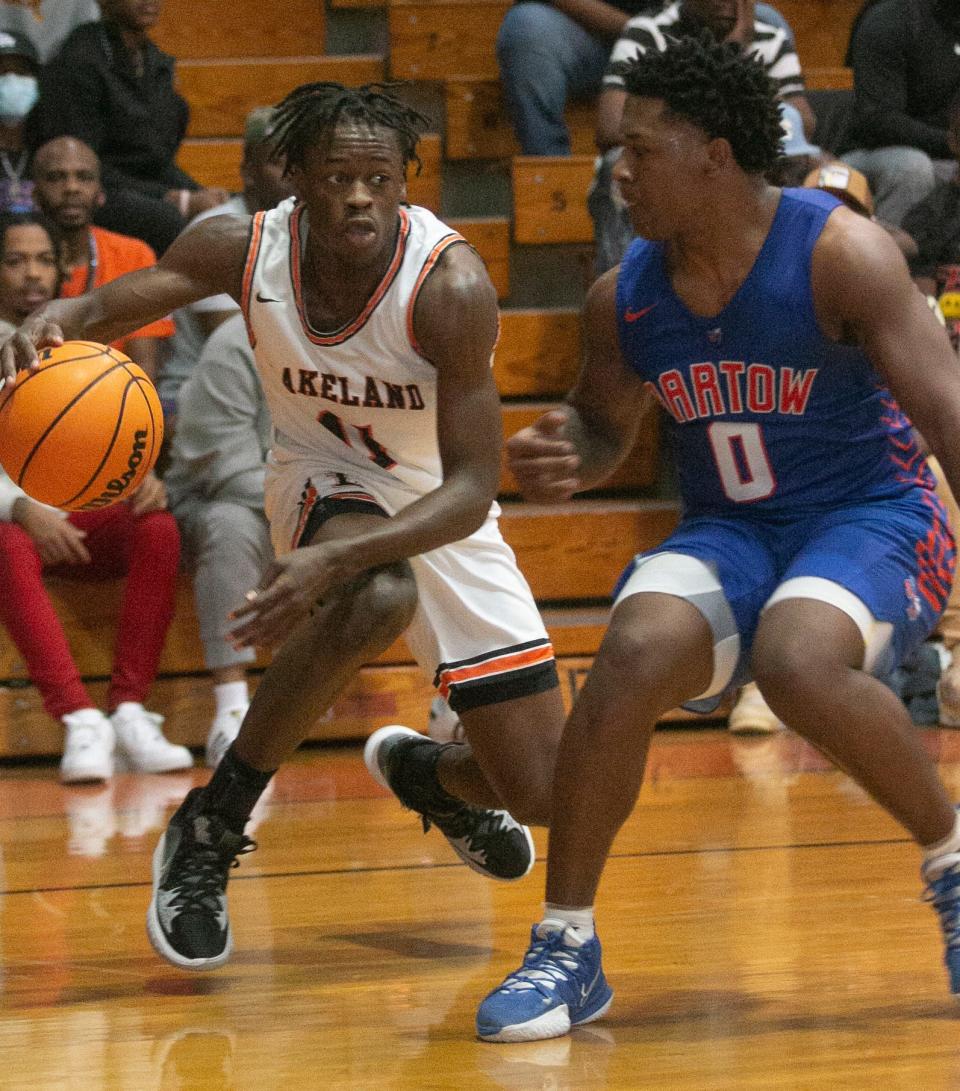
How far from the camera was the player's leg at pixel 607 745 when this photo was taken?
2.85 metres

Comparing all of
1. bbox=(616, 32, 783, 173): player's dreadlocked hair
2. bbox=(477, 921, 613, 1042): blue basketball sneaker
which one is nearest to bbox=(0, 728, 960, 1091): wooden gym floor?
bbox=(477, 921, 613, 1042): blue basketball sneaker

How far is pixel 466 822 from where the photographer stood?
12.3ft

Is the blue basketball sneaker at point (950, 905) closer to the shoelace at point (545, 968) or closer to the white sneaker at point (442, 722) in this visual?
the shoelace at point (545, 968)

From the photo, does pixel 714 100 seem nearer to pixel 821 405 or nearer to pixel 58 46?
pixel 821 405

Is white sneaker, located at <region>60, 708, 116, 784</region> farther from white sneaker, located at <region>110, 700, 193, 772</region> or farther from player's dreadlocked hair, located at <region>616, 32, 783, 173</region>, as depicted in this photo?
player's dreadlocked hair, located at <region>616, 32, 783, 173</region>

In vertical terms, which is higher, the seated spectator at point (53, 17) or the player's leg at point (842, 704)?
the player's leg at point (842, 704)

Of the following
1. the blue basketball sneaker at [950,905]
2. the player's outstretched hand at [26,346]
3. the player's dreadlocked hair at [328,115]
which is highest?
the player's dreadlocked hair at [328,115]

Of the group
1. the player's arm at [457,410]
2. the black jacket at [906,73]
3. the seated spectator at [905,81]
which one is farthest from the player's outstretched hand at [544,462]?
the black jacket at [906,73]

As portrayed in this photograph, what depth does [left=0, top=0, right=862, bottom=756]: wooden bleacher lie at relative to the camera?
5656 mm

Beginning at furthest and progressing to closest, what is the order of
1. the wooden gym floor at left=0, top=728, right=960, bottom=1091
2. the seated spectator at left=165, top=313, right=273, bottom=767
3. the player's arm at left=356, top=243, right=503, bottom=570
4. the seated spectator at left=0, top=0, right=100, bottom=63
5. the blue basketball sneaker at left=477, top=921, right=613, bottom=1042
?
the seated spectator at left=0, top=0, right=100, bottom=63 < the seated spectator at left=165, top=313, right=273, bottom=767 < the player's arm at left=356, top=243, right=503, bottom=570 < the blue basketball sneaker at left=477, top=921, right=613, bottom=1042 < the wooden gym floor at left=0, top=728, right=960, bottom=1091

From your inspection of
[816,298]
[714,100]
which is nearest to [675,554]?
[816,298]

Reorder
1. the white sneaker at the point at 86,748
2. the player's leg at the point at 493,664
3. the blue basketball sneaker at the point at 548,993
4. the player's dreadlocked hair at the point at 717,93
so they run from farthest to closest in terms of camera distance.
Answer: the white sneaker at the point at 86,748 < the player's leg at the point at 493,664 < the player's dreadlocked hair at the point at 717,93 < the blue basketball sneaker at the point at 548,993

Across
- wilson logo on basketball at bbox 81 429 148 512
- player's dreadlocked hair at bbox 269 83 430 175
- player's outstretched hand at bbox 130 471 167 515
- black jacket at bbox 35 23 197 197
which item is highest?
player's dreadlocked hair at bbox 269 83 430 175

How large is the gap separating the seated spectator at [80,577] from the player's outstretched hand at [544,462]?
102 inches
